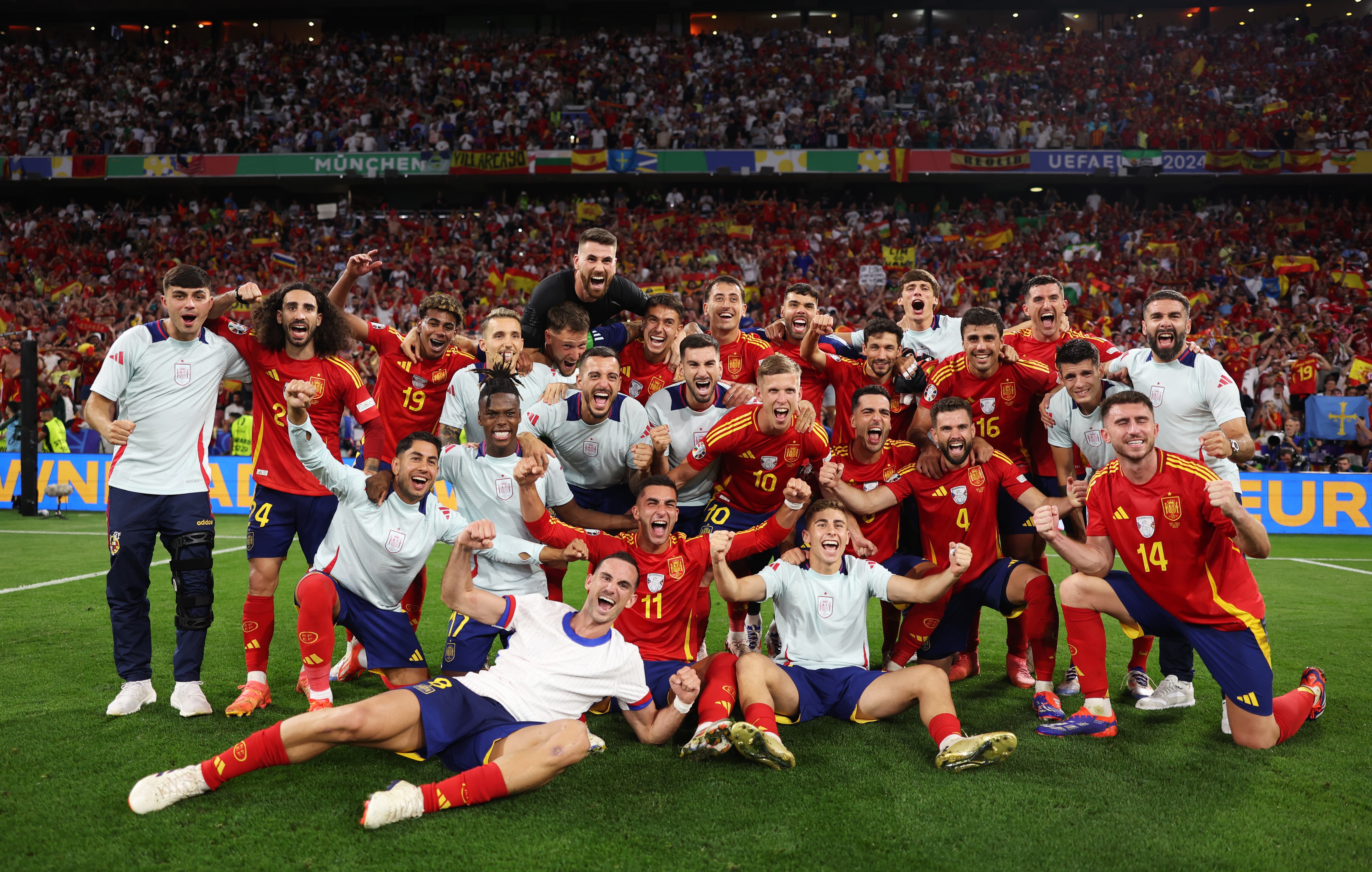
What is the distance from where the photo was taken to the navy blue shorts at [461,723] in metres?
4.00

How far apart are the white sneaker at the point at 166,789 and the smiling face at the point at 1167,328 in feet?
18.5

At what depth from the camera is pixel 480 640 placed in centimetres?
494

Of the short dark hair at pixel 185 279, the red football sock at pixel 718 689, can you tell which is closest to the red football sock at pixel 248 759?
the red football sock at pixel 718 689

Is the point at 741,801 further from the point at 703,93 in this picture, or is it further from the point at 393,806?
the point at 703,93

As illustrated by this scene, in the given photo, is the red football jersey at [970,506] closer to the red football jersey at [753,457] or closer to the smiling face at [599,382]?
the red football jersey at [753,457]

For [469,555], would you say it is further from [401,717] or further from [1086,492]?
[1086,492]

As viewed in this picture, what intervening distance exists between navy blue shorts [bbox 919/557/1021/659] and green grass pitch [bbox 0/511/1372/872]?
0.30m

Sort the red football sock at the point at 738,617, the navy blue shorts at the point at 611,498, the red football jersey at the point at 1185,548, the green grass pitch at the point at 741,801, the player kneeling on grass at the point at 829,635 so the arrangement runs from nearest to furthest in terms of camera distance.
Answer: the green grass pitch at the point at 741,801
the player kneeling on grass at the point at 829,635
the red football jersey at the point at 1185,548
the navy blue shorts at the point at 611,498
the red football sock at the point at 738,617

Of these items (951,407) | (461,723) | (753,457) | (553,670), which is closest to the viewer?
(461,723)

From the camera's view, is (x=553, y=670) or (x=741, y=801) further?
(x=553, y=670)

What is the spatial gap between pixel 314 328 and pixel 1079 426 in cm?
491

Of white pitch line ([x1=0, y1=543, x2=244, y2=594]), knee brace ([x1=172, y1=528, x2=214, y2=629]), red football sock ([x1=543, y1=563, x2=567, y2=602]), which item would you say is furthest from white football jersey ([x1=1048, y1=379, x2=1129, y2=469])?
white pitch line ([x1=0, y1=543, x2=244, y2=594])

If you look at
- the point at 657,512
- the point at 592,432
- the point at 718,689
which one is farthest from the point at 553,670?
the point at 592,432

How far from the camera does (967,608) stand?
19.0 feet
